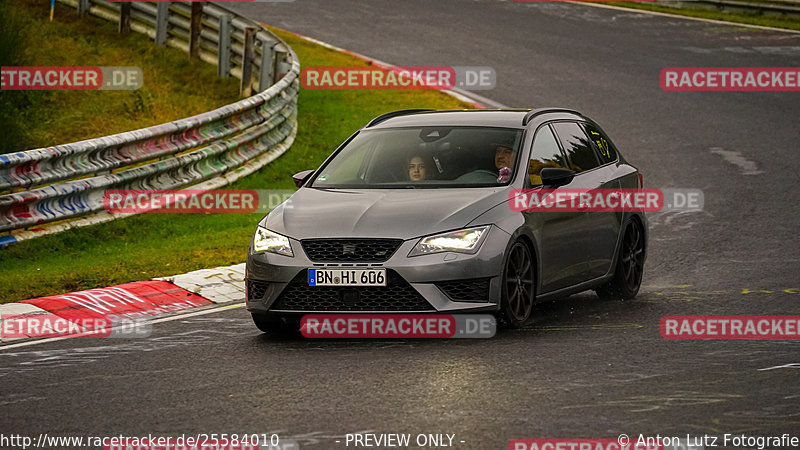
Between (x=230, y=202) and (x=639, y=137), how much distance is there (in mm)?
7784

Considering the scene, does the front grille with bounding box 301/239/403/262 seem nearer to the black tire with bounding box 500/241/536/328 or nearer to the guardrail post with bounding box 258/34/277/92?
the black tire with bounding box 500/241/536/328

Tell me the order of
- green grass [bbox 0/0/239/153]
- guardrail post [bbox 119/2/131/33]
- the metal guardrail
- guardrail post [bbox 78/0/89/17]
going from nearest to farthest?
the metal guardrail < green grass [bbox 0/0/239/153] < guardrail post [bbox 119/2/131/33] < guardrail post [bbox 78/0/89/17]

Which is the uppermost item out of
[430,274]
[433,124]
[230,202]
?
[433,124]

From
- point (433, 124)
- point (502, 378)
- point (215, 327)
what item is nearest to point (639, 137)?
point (433, 124)

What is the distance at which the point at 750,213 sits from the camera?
15797 millimetres

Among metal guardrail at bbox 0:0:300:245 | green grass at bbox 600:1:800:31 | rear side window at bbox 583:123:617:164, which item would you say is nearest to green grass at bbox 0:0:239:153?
metal guardrail at bbox 0:0:300:245

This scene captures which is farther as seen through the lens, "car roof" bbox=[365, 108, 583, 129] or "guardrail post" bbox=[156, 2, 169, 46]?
"guardrail post" bbox=[156, 2, 169, 46]

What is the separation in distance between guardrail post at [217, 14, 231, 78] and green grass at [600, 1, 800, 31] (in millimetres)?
15198

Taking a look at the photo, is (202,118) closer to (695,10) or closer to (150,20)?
(150,20)

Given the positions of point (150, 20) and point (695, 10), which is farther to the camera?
point (695, 10)

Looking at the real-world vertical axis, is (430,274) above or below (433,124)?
below

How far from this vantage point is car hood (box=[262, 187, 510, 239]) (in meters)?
9.24

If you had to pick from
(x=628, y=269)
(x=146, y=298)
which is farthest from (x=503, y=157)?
(x=146, y=298)

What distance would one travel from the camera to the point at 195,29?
77.2ft
